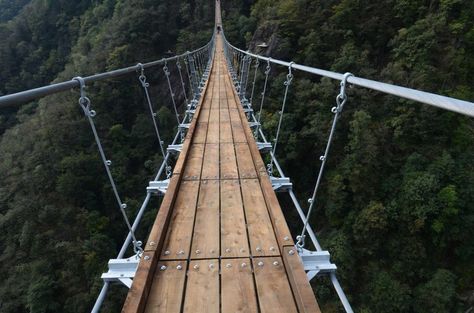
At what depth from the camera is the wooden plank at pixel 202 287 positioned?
4.11 feet

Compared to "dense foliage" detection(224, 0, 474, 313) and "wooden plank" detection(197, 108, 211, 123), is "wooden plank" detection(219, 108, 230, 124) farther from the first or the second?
"dense foliage" detection(224, 0, 474, 313)

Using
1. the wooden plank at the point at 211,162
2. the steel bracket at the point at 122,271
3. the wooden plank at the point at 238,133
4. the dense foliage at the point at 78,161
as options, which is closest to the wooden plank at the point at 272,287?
the steel bracket at the point at 122,271

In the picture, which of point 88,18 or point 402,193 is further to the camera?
point 88,18

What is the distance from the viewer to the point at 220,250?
157 centimetres

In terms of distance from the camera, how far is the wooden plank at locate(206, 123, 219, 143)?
3084 mm

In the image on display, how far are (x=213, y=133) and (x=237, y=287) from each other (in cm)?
208

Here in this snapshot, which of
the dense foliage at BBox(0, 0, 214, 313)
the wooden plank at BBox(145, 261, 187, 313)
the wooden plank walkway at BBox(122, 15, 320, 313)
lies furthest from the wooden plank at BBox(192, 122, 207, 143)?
the dense foliage at BBox(0, 0, 214, 313)

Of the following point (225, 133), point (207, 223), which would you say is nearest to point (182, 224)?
point (207, 223)

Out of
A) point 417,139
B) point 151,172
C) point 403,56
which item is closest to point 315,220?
point 417,139

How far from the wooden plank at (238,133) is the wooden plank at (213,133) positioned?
167 millimetres

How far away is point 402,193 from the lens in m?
10.0

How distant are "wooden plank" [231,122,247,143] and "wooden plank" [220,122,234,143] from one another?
0.13 ft

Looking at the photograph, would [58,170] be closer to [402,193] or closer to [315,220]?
[315,220]

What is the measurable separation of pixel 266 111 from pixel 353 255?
19.1 feet
